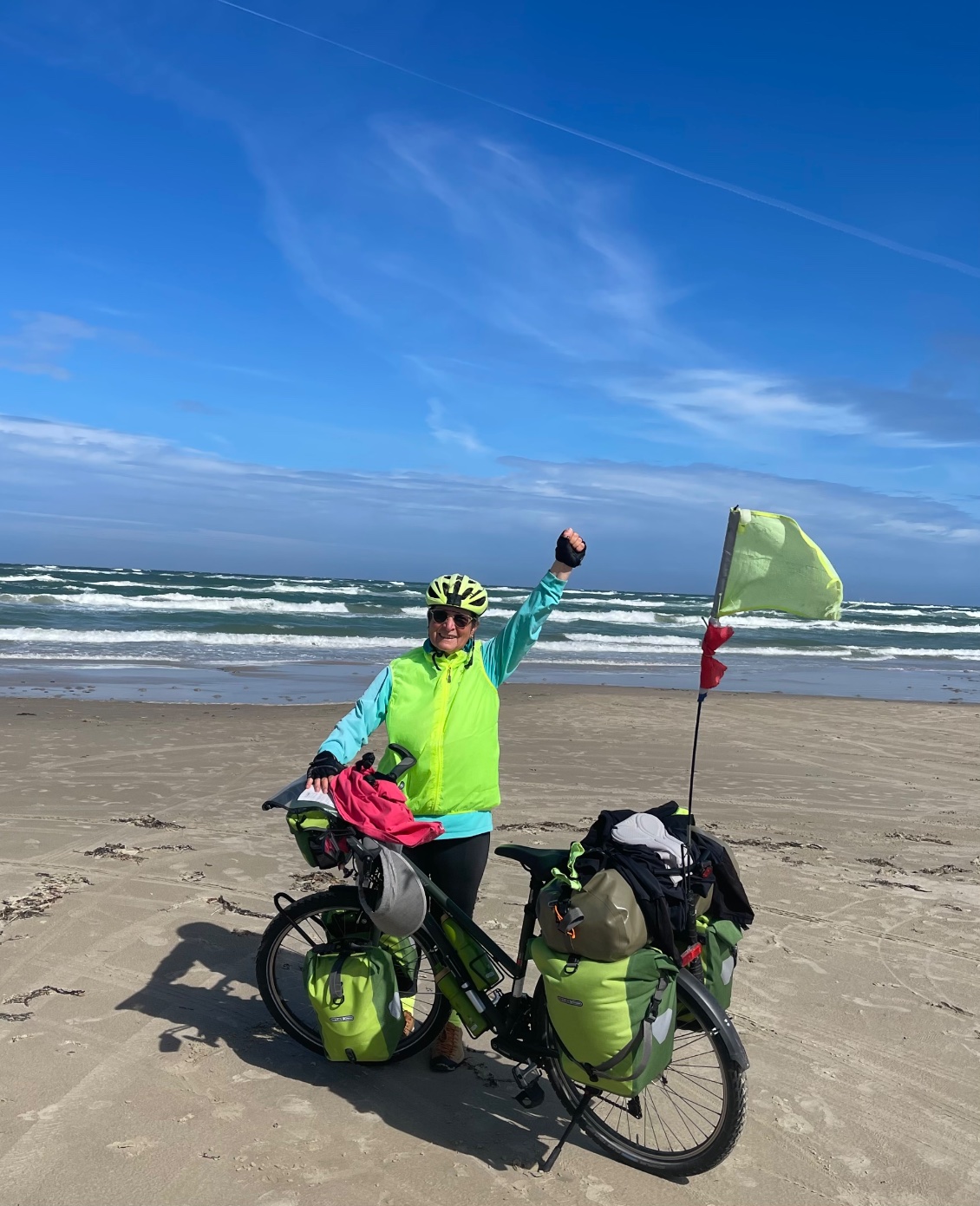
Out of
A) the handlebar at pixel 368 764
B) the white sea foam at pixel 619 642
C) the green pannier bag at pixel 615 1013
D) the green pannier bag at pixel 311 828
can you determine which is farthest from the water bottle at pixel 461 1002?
the white sea foam at pixel 619 642

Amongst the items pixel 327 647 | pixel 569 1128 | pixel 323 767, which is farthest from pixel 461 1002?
pixel 327 647

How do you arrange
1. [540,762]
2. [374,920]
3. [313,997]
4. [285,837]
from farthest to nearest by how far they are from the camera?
[540,762], [285,837], [313,997], [374,920]

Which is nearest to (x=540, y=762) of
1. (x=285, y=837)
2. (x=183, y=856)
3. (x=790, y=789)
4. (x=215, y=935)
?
(x=790, y=789)

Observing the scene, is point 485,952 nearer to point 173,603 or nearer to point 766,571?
point 766,571

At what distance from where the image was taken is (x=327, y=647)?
24938 millimetres

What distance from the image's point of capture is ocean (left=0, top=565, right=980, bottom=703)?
663 inches

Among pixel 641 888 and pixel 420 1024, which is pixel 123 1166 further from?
pixel 641 888

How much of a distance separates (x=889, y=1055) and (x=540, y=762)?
20.5 feet

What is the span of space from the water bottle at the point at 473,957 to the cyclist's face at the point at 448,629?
100 cm

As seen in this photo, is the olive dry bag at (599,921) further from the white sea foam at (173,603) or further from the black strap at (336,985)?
the white sea foam at (173,603)

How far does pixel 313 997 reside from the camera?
3.39 meters

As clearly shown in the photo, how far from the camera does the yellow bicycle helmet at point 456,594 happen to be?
11.6 ft

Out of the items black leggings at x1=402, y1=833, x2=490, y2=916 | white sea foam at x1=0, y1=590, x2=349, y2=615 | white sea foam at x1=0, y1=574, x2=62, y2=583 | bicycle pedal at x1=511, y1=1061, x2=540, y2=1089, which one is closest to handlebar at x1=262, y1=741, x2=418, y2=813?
black leggings at x1=402, y1=833, x2=490, y2=916

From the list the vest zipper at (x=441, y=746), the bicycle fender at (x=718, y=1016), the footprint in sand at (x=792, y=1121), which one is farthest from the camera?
the vest zipper at (x=441, y=746)
